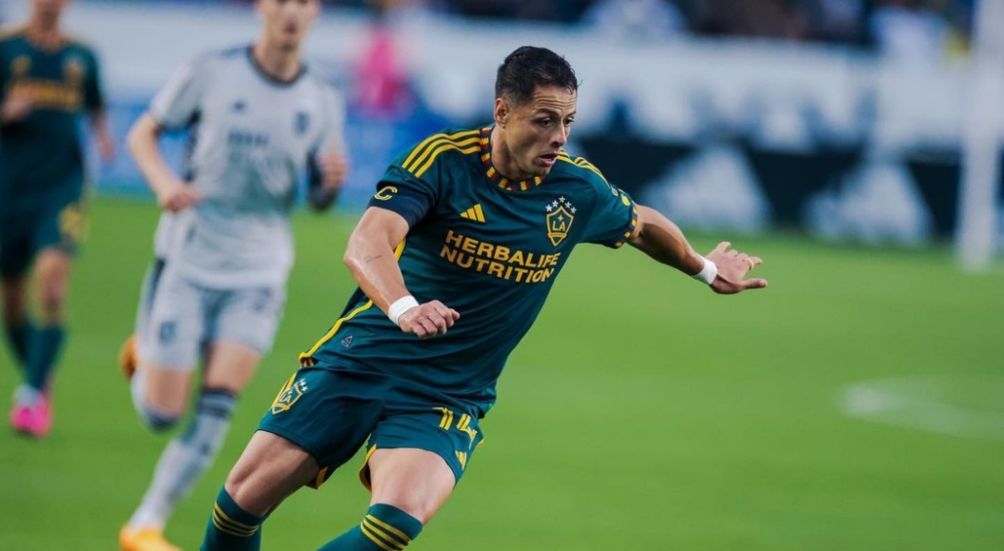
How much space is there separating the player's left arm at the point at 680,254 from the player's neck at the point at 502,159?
67 centimetres

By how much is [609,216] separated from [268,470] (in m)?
1.67

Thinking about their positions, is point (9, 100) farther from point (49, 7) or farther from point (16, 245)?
point (16, 245)

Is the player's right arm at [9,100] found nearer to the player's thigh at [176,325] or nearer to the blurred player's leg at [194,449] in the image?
the player's thigh at [176,325]

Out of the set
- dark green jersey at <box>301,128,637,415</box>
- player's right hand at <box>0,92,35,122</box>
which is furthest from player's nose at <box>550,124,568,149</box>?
player's right hand at <box>0,92,35,122</box>

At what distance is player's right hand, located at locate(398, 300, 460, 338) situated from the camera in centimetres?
545

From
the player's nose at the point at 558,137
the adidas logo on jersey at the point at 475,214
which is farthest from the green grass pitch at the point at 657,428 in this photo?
the player's nose at the point at 558,137

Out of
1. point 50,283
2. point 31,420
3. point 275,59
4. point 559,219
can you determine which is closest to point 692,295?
point 50,283

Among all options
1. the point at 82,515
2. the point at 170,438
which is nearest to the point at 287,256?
the point at 82,515

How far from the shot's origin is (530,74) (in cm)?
614

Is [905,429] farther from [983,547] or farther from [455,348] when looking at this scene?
[455,348]

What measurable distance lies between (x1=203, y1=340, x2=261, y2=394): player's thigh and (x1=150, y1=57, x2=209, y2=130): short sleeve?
1.20 meters

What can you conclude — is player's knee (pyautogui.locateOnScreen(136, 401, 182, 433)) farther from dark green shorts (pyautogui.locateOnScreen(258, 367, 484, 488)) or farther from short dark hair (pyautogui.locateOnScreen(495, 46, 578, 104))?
short dark hair (pyautogui.locateOnScreen(495, 46, 578, 104))

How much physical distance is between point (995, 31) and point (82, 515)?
1903cm

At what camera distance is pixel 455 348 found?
6430 mm
